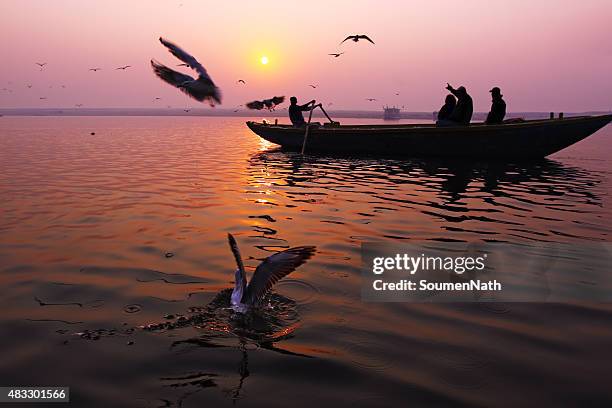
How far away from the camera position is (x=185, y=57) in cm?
1220

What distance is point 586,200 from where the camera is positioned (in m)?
12.2

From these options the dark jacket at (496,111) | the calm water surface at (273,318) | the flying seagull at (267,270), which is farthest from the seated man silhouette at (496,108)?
the flying seagull at (267,270)

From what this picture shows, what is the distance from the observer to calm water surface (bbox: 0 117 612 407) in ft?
12.1

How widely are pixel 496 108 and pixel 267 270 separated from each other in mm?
18798

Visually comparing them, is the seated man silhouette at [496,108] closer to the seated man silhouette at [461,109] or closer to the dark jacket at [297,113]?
the seated man silhouette at [461,109]

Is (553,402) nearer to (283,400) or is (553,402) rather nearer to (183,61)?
(283,400)

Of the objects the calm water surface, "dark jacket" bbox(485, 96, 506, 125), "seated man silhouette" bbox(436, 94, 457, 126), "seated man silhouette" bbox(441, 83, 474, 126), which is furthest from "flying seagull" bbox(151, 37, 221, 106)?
"dark jacket" bbox(485, 96, 506, 125)

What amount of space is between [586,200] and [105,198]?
13.5m

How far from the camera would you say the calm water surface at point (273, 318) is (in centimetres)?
370

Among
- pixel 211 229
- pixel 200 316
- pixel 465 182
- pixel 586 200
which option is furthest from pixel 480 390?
pixel 465 182

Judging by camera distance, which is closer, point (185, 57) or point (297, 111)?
point (185, 57)

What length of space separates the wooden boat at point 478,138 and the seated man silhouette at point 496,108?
0.73 meters

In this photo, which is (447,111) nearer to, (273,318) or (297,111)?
(297,111)

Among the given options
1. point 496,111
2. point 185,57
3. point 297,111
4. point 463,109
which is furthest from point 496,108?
point 185,57
